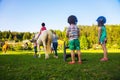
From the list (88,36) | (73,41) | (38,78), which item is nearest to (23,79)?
(38,78)

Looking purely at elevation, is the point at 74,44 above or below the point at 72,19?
below

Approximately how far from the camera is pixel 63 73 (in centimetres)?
270

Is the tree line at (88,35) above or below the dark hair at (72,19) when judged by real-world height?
below

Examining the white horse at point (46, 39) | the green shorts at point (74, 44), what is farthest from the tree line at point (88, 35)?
the white horse at point (46, 39)

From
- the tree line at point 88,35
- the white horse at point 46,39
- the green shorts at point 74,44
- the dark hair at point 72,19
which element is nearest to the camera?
the tree line at point 88,35

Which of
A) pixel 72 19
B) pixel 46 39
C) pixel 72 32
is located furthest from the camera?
pixel 46 39

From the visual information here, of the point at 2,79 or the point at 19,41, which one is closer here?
the point at 2,79

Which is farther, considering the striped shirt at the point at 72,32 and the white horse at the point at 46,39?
the white horse at the point at 46,39

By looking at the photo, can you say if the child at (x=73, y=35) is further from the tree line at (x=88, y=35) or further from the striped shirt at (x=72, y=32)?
the tree line at (x=88, y=35)

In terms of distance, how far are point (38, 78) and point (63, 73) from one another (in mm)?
290

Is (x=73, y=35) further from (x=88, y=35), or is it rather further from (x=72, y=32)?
(x=88, y=35)

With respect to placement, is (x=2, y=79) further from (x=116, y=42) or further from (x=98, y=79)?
(x=116, y=42)

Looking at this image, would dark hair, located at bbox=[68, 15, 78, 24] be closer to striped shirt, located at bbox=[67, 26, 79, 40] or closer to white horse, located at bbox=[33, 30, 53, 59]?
striped shirt, located at bbox=[67, 26, 79, 40]

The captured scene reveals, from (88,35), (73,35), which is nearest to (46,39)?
(73,35)
